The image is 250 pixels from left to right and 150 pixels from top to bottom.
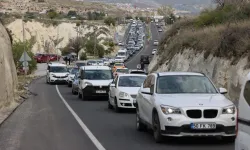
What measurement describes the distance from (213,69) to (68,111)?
12.9m

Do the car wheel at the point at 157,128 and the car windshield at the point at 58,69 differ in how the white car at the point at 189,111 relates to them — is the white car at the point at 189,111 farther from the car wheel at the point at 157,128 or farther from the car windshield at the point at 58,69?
the car windshield at the point at 58,69

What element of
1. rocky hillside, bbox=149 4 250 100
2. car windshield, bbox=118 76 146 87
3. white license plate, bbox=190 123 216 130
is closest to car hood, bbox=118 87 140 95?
car windshield, bbox=118 76 146 87

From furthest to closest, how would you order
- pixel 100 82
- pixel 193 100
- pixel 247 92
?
1. pixel 100 82
2. pixel 193 100
3. pixel 247 92

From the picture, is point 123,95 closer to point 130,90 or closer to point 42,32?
point 130,90

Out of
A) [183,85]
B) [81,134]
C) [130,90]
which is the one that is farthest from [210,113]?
[130,90]

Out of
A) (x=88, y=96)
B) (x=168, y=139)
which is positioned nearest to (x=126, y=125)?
(x=168, y=139)

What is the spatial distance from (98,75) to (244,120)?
22.4 metres

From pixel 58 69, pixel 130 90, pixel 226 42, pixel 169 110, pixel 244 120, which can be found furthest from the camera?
pixel 58 69

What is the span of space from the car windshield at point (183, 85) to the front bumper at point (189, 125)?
55.3 inches

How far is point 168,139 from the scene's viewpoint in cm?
1325

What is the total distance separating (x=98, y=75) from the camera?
29.8 meters

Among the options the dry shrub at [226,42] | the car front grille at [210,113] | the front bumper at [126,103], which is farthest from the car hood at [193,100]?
the dry shrub at [226,42]

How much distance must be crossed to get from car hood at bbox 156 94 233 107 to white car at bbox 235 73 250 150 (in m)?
4.25

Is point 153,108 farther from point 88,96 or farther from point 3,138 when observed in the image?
point 88,96
